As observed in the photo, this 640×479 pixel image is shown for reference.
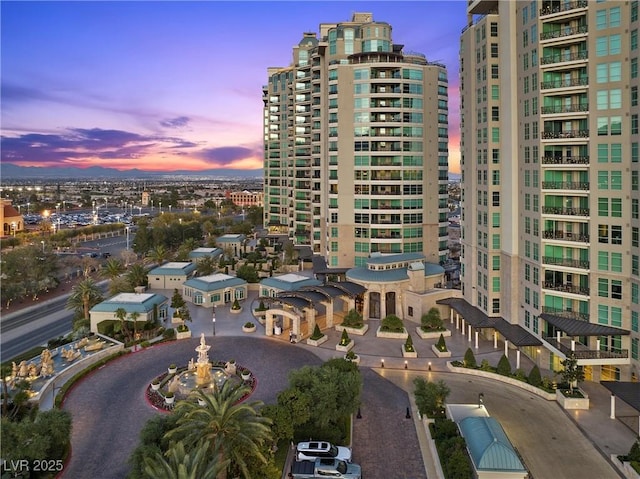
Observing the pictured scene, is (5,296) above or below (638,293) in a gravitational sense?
below

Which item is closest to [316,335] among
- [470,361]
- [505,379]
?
[470,361]

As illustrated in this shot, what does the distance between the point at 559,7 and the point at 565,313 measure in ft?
89.2

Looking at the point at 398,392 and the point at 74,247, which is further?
the point at 74,247

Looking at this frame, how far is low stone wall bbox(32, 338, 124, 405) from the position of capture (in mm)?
37725

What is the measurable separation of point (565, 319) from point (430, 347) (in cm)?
1340

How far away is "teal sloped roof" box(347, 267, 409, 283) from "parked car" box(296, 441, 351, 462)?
106ft

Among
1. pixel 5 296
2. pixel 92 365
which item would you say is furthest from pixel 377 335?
pixel 5 296

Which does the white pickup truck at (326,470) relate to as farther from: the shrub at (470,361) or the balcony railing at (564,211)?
the balcony railing at (564,211)

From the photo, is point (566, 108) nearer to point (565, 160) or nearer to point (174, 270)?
point (565, 160)

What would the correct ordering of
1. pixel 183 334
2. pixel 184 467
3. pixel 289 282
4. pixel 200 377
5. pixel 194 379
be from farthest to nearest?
pixel 289 282
pixel 183 334
pixel 194 379
pixel 200 377
pixel 184 467

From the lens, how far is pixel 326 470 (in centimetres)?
2691

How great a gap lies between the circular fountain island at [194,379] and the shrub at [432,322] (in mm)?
21568

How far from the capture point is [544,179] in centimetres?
4431

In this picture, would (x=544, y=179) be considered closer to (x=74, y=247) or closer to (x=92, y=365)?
(x=92, y=365)
